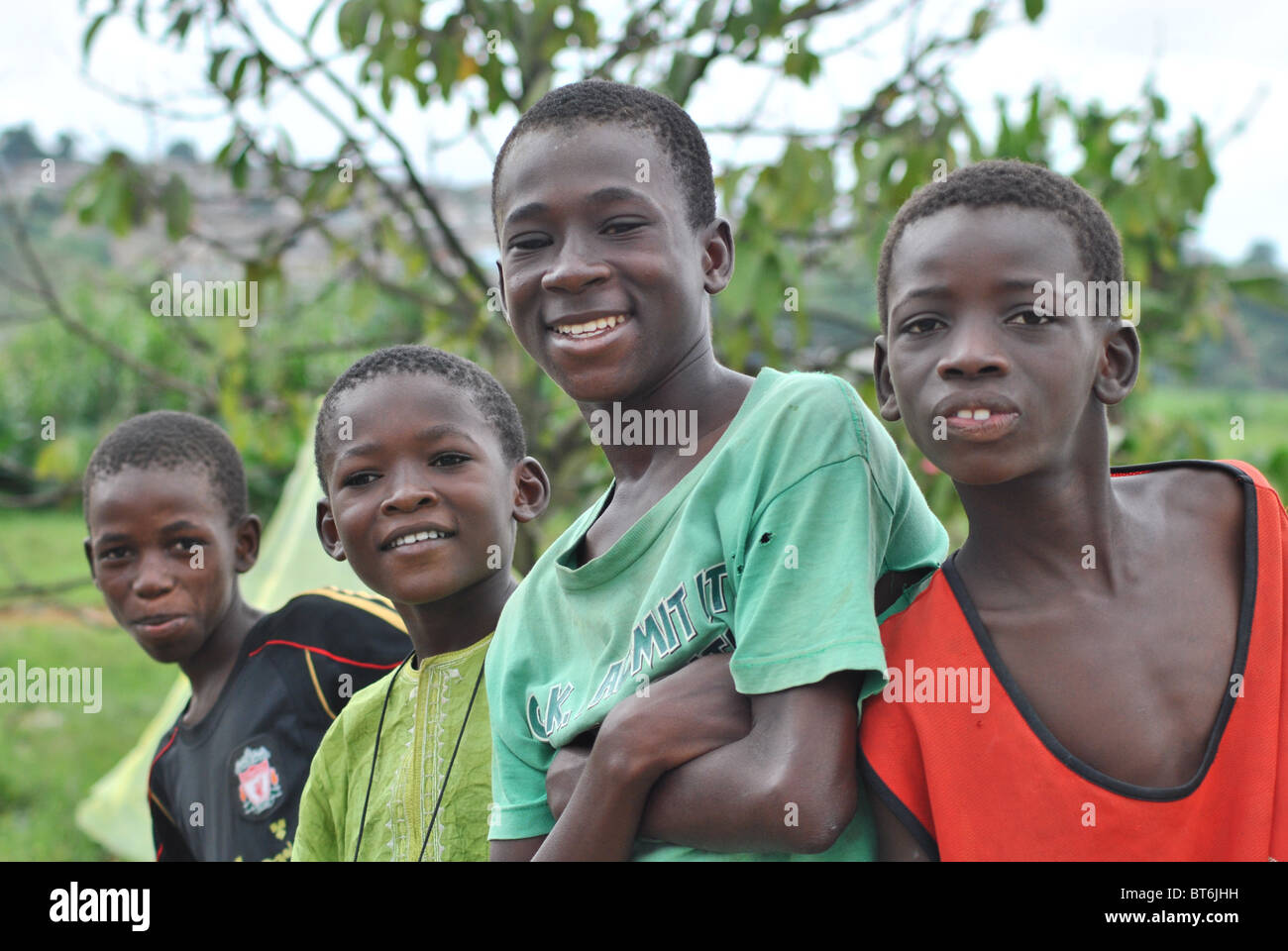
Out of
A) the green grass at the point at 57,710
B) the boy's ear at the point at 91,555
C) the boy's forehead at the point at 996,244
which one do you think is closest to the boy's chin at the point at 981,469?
the boy's forehead at the point at 996,244

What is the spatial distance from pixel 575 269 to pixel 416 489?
22.0 inches

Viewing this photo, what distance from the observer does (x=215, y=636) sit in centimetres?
283

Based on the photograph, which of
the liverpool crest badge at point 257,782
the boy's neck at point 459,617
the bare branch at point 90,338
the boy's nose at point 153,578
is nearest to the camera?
the boy's neck at point 459,617

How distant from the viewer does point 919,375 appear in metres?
1.67

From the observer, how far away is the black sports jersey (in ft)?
8.32

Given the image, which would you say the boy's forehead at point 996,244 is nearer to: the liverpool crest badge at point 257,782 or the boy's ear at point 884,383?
the boy's ear at point 884,383

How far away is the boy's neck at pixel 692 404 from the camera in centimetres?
188

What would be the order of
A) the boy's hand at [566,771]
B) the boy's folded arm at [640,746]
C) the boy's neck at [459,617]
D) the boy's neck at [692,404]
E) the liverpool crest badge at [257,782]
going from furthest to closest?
the liverpool crest badge at [257,782] < the boy's neck at [459,617] < the boy's neck at [692,404] < the boy's hand at [566,771] < the boy's folded arm at [640,746]

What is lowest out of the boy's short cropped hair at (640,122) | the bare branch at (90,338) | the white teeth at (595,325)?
the white teeth at (595,325)

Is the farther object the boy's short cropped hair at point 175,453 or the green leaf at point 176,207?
the green leaf at point 176,207

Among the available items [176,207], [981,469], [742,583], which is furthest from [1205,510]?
[176,207]

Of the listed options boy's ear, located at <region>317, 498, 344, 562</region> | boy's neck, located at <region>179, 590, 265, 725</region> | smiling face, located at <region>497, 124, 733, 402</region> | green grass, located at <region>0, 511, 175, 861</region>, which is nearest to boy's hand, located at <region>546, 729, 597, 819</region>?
smiling face, located at <region>497, 124, 733, 402</region>

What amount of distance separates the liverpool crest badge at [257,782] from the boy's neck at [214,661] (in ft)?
0.88

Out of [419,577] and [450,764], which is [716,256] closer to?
[419,577]
